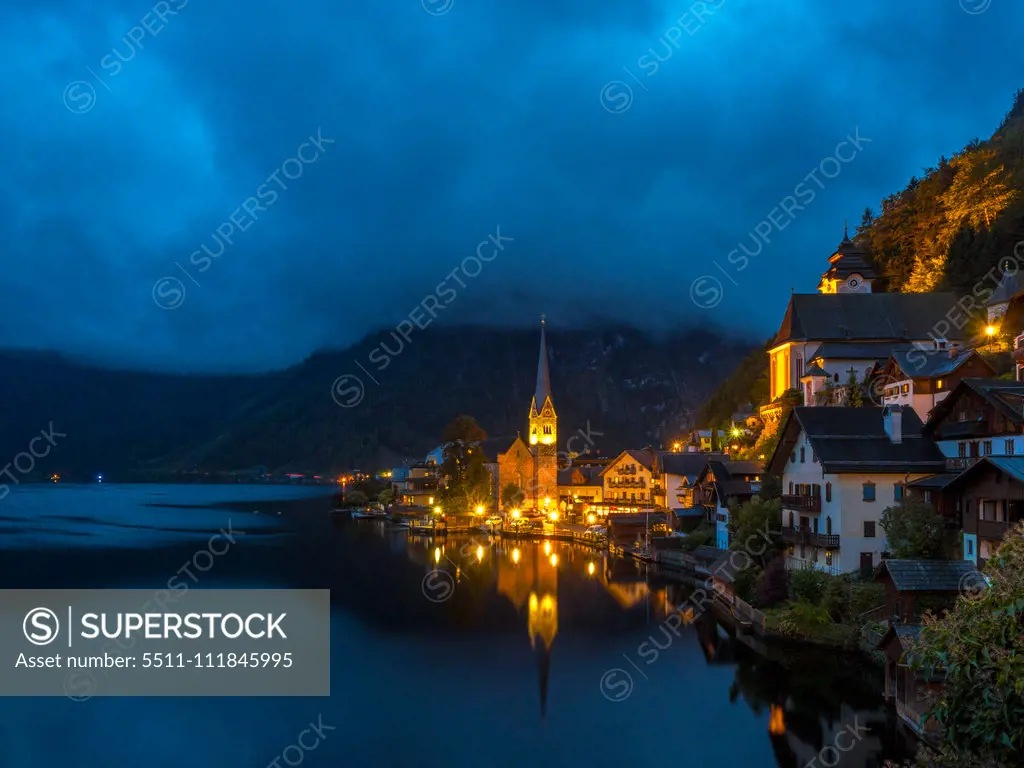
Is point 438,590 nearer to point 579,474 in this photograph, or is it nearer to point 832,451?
point 832,451

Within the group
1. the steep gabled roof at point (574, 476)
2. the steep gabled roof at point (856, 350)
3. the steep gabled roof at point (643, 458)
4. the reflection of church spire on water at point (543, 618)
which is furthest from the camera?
the steep gabled roof at point (574, 476)

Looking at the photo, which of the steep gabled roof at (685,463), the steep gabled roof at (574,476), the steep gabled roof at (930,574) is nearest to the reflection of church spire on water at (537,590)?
the steep gabled roof at (930,574)

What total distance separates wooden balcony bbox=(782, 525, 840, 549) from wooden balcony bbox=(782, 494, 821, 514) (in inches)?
36.6

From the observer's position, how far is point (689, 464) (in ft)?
235

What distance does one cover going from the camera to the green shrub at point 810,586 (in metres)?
32.1

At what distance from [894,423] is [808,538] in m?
5.85

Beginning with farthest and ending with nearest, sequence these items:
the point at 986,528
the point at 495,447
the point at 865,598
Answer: the point at 495,447 < the point at 865,598 < the point at 986,528

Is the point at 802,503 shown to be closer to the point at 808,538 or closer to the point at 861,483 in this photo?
the point at 808,538

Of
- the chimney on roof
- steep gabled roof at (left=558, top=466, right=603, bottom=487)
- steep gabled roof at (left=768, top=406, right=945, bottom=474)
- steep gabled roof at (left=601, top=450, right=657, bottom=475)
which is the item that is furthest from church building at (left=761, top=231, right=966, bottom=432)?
steep gabled roof at (left=558, top=466, right=603, bottom=487)

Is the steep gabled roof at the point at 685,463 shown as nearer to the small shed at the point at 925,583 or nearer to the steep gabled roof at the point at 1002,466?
the steep gabled roof at the point at 1002,466

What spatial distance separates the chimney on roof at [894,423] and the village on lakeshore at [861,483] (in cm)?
6

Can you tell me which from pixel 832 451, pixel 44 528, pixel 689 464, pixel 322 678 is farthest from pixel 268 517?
pixel 832 451

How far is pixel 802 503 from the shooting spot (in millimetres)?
35469

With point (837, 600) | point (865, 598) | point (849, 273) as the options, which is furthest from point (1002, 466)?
point (849, 273)
